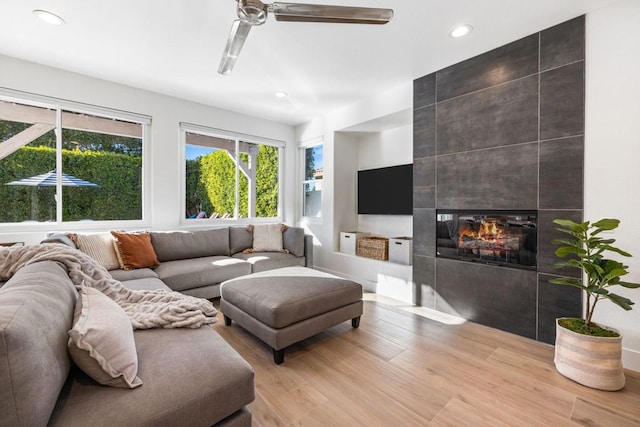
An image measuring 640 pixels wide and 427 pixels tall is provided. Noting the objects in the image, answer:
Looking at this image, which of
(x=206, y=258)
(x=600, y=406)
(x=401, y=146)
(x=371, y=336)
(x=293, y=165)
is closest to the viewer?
(x=600, y=406)

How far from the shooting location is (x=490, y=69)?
257 cm

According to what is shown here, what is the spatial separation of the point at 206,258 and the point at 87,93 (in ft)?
7.43

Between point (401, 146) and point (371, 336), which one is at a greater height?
point (401, 146)

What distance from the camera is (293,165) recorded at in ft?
16.6

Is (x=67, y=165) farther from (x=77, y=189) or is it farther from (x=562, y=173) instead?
(x=562, y=173)

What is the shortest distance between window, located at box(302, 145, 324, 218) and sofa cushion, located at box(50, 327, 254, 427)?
11.6ft

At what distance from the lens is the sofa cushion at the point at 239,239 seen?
3902 millimetres

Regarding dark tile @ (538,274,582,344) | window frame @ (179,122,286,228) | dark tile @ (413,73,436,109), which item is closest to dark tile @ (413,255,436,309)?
dark tile @ (538,274,582,344)

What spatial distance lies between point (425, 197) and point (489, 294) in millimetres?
1127

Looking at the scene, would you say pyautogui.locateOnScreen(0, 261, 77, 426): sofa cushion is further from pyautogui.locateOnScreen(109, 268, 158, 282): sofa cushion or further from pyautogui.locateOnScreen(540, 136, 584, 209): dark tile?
pyautogui.locateOnScreen(540, 136, 584, 209): dark tile

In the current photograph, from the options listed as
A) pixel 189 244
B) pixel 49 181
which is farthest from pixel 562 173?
pixel 49 181

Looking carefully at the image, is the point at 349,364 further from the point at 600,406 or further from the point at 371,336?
the point at 600,406

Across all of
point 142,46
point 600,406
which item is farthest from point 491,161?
point 142,46

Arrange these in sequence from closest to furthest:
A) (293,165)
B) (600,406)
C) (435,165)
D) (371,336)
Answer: (600,406) < (371,336) < (435,165) < (293,165)
